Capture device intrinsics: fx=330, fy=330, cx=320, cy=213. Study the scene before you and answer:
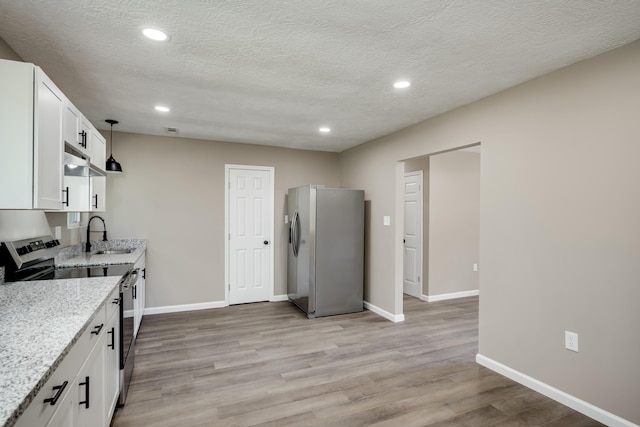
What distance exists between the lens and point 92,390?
5.21 ft

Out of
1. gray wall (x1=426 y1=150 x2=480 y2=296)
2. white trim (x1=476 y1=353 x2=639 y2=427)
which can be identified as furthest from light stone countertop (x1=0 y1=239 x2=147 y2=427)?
gray wall (x1=426 y1=150 x2=480 y2=296)

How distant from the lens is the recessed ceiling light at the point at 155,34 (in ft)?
6.17

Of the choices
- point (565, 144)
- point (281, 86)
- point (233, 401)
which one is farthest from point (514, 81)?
point (233, 401)

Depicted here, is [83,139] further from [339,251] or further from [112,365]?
[339,251]

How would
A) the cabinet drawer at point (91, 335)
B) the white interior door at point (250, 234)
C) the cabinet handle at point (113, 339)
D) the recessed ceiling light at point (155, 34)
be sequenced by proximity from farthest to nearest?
the white interior door at point (250, 234) < the cabinet handle at point (113, 339) < the recessed ceiling light at point (155, 34) < the cabinet drawer at point (91, 335)

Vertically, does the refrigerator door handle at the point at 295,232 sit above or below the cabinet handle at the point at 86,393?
above

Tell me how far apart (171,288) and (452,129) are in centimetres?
401

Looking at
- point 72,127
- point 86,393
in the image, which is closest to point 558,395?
point 86,393

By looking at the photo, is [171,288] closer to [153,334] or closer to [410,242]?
[153,334]

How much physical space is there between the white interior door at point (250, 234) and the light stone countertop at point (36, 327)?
2693 mm

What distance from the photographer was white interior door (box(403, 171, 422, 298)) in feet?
17.5

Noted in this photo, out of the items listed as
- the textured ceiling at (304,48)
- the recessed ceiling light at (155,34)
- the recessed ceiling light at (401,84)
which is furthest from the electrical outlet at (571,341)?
the recessed ceiling light at (155,34)

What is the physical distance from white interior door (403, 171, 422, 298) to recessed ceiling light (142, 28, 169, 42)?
13.9ft

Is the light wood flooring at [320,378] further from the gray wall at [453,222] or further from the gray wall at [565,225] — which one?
the gray wall at [453,222]
